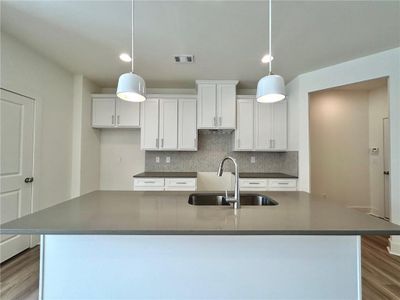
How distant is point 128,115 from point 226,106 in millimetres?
1809

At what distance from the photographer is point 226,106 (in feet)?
12.4

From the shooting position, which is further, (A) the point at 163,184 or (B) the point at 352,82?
(A) the point at 163,184

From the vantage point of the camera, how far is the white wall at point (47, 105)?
2.48 metres

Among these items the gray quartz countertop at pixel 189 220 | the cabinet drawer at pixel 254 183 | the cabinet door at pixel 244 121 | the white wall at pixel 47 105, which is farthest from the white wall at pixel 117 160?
the gray quartz countertop at pixel 189 220

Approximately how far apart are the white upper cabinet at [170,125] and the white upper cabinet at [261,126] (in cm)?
86

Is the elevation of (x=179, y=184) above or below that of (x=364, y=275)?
above

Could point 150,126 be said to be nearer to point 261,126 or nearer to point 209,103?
point 209,103

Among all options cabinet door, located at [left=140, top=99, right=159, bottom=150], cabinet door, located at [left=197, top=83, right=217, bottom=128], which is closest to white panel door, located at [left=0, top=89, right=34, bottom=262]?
cabinet door, located at [left=140, top=99, right=159, bottom=150]

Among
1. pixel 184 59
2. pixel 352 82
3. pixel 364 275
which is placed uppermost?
pixel 184 59

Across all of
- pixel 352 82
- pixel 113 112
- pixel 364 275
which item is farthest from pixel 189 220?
pixel 113 112

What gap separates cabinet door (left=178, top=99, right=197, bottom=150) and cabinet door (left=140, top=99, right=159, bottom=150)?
439mm

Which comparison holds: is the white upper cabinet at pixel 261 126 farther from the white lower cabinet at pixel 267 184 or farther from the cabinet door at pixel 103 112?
the cabinet door at pixel 103 112

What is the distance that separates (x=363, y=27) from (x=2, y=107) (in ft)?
13.2

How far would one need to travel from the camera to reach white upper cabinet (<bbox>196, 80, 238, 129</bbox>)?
3.77 m
